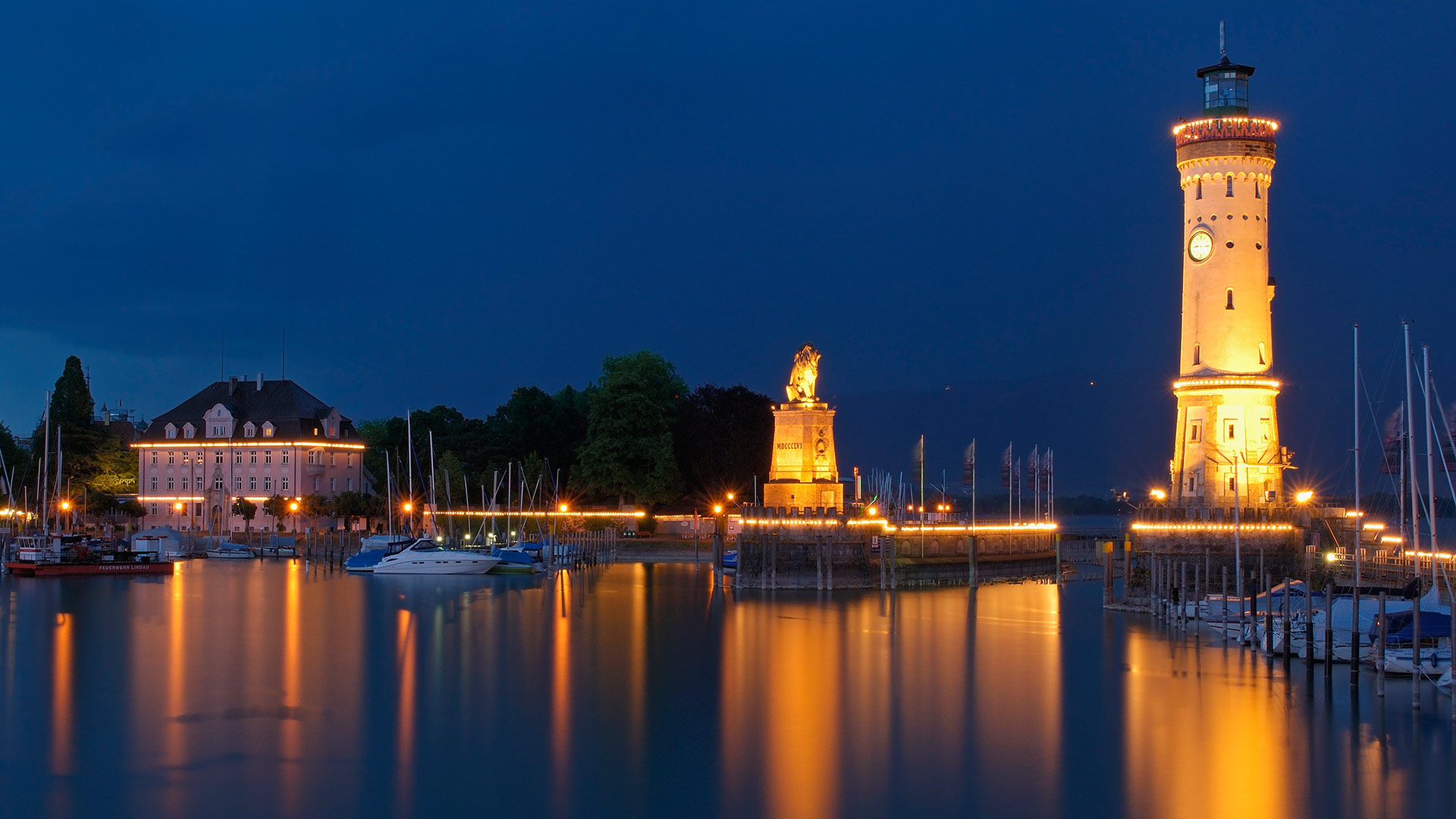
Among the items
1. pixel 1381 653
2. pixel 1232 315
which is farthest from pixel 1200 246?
pixel 1381 653

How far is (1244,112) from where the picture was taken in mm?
48812

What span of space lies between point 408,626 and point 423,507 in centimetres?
4827

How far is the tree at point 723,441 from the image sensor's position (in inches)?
3391

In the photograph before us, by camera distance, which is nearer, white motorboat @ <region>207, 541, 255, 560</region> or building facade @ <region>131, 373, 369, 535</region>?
white motorboat @ <region>207, 541, 255, 560</region>

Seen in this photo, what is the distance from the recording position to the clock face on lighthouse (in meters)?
48.3

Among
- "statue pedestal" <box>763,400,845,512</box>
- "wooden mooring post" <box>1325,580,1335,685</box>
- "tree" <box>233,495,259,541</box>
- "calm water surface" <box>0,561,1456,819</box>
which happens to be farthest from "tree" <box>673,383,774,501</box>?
"wooden mooring post" <box>1325,580,1335,685</box>

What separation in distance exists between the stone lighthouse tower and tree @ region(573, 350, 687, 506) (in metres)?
41.3

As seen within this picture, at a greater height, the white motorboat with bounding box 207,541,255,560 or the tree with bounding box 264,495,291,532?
the tree with bounding box 264,495,291,532

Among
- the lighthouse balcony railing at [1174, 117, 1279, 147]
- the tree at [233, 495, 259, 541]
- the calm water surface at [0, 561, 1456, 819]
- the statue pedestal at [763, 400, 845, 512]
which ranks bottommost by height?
the calm water surface at [0, 561, 1456, 819]

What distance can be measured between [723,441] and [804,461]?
2820 centimetres

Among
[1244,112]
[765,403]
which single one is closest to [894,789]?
[1244,112]

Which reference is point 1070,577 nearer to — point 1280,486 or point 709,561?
point 709,561

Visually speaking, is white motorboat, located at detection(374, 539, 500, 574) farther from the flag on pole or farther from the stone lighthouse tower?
the flag on pole

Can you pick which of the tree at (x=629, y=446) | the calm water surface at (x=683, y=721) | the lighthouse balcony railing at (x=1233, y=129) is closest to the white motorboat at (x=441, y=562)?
the tree at (x=629, y=446)
